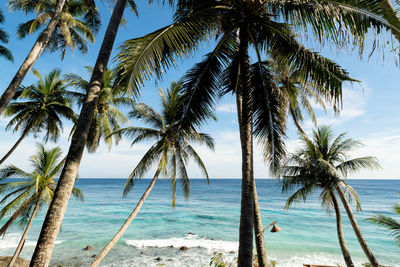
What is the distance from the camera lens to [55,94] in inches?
443

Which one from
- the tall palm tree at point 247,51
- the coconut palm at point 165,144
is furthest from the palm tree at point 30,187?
the tall palm tree at point 247,51

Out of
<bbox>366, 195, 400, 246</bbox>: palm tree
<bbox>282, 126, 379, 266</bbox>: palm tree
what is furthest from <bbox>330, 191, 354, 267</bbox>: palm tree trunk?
<bbox>366, 195, 400, 246</bbox>: palm tree

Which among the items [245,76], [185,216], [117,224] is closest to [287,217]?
[185,216]

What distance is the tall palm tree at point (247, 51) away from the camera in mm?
3469

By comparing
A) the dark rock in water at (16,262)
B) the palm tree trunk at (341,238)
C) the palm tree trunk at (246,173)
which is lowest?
the dark rock in water at (16,262)

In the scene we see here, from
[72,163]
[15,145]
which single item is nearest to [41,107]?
[15,145]

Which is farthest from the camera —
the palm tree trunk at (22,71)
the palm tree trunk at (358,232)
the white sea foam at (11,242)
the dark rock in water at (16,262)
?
the white sea foam at (11,242)

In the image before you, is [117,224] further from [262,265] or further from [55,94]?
[262,265]

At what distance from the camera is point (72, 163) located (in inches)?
119

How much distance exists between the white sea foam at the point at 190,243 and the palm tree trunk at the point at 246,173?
12.4 m

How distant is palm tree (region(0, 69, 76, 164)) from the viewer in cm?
1037

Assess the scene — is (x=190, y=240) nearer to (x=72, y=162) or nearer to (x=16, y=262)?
(x=16, y=262)

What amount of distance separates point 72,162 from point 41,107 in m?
10.0

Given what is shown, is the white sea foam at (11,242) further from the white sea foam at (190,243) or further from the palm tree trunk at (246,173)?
the palm tree trunk at (246,173)
